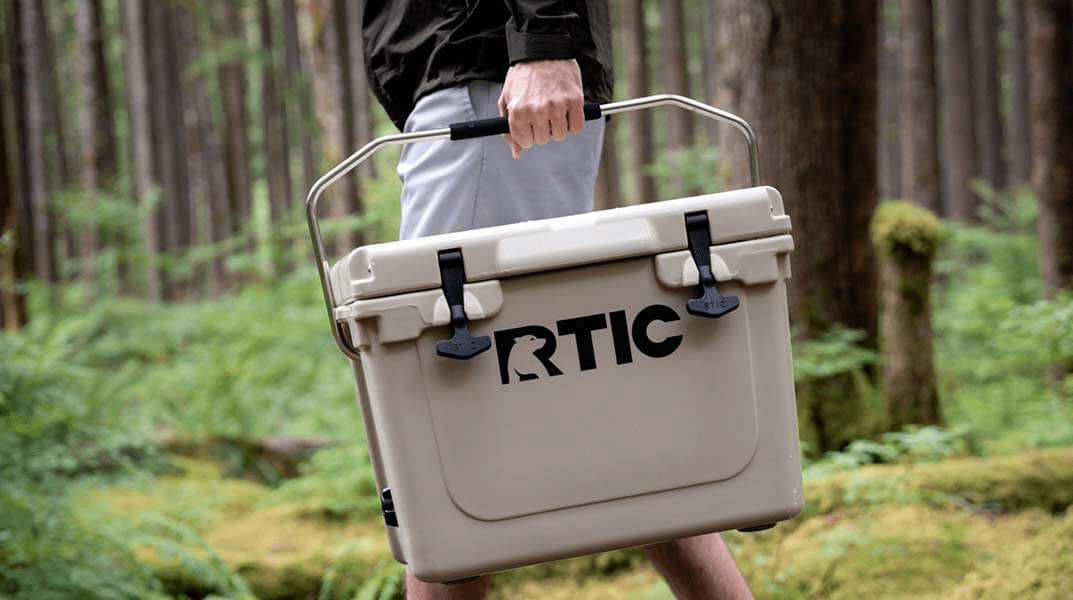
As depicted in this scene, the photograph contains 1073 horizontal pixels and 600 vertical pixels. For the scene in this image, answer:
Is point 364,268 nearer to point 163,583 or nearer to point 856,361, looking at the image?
point 163,583

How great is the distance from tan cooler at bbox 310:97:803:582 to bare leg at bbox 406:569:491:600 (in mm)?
320

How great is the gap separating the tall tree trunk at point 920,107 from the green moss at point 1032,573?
1078cm

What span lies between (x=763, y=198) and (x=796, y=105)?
10.8ft

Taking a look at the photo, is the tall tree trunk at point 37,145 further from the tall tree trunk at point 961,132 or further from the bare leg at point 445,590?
the bare leg at point 445,590

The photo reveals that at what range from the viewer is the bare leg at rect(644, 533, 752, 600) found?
6.32ft

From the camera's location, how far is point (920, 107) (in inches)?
515

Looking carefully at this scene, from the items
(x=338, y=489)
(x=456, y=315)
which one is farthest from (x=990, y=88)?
(x=456, y=315)

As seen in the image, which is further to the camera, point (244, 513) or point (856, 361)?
point (244, 513)

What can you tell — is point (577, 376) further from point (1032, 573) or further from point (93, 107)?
point (93, 107)

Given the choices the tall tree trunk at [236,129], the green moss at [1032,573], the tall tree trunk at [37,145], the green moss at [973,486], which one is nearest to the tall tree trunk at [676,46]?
the tall tree trunk at [236,129]

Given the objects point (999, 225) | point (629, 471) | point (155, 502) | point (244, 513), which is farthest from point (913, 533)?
point (999, 225)

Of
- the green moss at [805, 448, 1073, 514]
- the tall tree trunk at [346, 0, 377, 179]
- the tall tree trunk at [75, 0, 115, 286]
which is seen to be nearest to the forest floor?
the green moss at [805, 448, 1073, 514]

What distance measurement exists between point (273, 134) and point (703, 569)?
88.0 ft

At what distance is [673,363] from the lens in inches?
65.3
